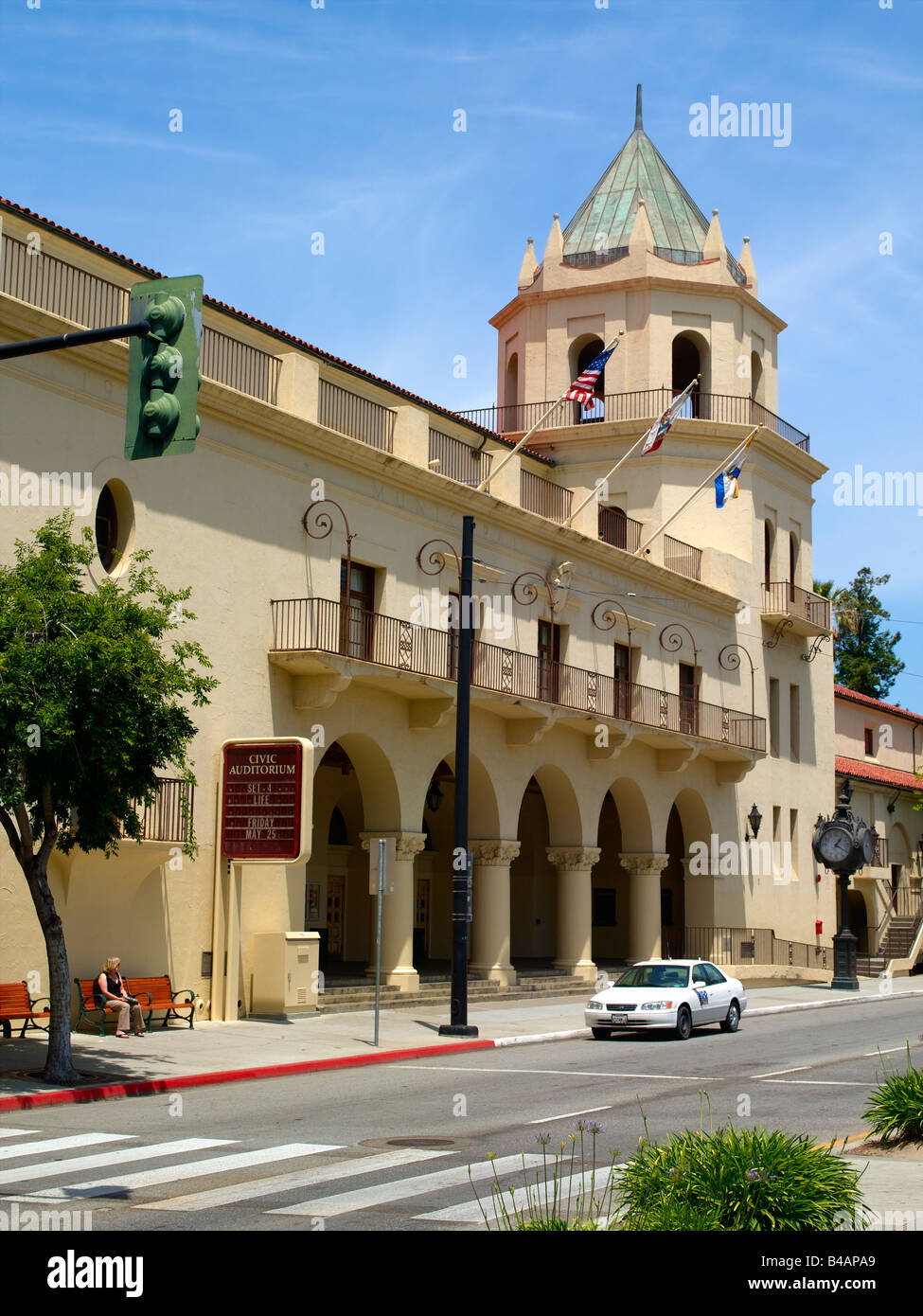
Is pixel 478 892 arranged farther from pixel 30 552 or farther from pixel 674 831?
pixel 30 552

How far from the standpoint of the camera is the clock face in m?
38.9

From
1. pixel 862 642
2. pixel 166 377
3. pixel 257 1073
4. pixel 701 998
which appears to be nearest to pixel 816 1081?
pixel 257 1073

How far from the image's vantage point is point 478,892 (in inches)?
1228

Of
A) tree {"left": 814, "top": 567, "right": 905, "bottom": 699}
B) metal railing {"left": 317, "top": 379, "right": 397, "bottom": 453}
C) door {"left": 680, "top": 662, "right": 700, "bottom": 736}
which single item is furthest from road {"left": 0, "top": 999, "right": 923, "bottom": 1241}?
tree {"left": 814, "top": 567, "right": 905, "bottom": 699}

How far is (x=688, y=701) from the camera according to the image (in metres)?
37.6

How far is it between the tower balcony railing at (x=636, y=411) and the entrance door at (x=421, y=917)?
12850 mm

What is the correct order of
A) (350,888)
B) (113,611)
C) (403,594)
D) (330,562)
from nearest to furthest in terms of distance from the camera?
(113,611) → (330,562) → (403,594) → (350,888)

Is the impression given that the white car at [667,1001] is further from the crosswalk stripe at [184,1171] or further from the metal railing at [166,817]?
the crosswalk stripe at [184,1171]

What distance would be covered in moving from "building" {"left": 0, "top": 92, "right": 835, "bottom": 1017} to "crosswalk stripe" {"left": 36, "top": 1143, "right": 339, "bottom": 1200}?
29.4ft

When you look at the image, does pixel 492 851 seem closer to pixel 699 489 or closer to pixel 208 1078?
pixel 699 489

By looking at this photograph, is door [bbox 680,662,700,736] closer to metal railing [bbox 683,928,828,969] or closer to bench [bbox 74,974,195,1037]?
metal railing [bbox 683,928,828,969]

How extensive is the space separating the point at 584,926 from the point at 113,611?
20.1m

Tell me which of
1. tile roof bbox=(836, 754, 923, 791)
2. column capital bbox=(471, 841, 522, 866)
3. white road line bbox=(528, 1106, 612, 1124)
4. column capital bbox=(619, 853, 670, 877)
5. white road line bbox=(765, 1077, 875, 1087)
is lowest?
white road line bbox=(765, 1077, 875, 1087)
